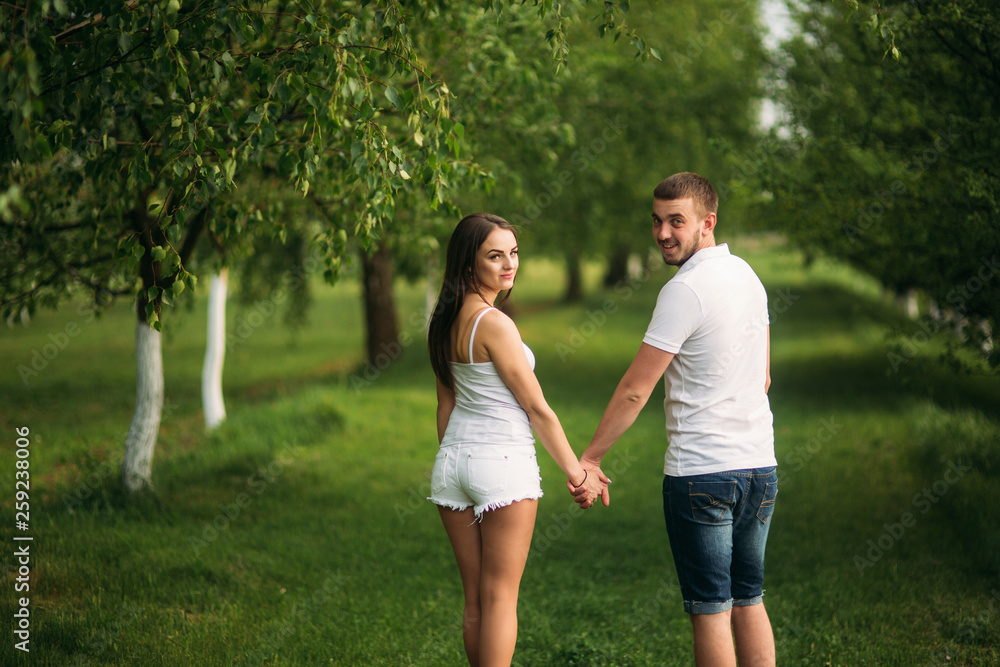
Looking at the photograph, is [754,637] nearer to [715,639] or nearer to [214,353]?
[715,639]

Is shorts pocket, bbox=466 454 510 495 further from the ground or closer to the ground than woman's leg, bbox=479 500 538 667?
further from the ground

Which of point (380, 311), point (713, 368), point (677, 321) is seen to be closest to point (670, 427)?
point (713, 368)

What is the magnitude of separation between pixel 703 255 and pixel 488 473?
1.29m

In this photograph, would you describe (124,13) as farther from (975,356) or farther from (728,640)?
(975,356)

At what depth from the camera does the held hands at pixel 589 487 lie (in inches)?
138

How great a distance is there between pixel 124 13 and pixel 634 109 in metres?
9.90

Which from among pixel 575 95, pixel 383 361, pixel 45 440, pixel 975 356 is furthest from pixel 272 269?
pixel 975 356

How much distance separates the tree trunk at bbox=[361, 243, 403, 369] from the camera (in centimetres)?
1441

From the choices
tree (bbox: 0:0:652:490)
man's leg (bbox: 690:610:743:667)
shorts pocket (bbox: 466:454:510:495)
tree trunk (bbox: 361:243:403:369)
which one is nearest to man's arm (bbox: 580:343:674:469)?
shorts pocket (bbox: 466:454:510:495)

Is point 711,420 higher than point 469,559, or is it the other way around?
point 711,420

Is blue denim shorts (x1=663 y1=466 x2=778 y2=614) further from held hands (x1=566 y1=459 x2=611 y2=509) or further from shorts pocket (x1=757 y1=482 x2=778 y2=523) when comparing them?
held hands (x1=566 y1=459 x2=611 y2=509)

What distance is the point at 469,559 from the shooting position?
11.1 ft

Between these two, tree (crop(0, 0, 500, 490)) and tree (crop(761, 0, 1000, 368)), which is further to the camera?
tree (crop(761, 0, 1000, 368))

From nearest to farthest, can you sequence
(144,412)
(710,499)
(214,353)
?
(710,499), (144,412), (214,353)
